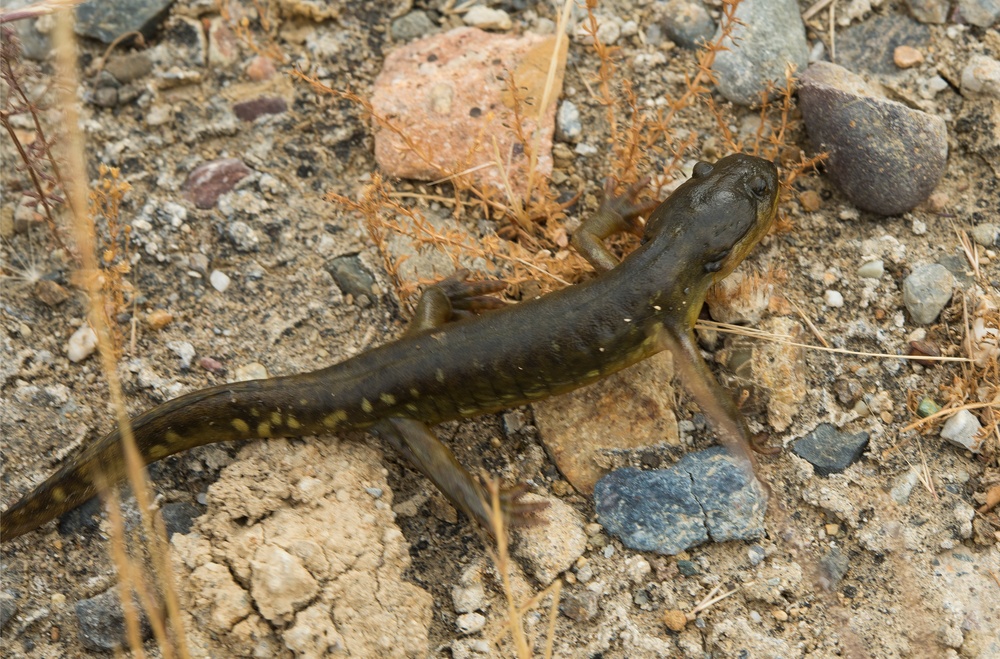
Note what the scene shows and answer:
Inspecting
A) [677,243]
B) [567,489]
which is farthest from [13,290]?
[677,243]

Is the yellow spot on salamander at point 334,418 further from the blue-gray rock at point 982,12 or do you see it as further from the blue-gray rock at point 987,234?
the blue-gray rock at point 982,12

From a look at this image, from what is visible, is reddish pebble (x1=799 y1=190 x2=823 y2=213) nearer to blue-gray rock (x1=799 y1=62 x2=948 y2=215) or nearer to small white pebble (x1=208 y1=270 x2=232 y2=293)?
blue-gray rock (x1=799 y1=62 x2=948 y2=215)

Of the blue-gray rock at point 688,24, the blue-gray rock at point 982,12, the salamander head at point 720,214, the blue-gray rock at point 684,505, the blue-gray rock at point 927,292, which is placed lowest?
the blue-gray rock at point 684,505

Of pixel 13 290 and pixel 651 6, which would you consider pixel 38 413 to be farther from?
pixel 651 6

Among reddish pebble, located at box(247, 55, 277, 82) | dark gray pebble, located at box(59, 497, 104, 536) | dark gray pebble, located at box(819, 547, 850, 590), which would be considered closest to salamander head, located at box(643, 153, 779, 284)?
dark gray pebble, located at box(819, 547, 850, 590)

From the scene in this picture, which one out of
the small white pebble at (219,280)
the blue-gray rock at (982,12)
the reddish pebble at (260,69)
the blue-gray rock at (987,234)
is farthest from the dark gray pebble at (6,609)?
the blue-gray rock at (982,12)

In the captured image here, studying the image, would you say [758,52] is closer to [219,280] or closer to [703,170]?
[703,170]
